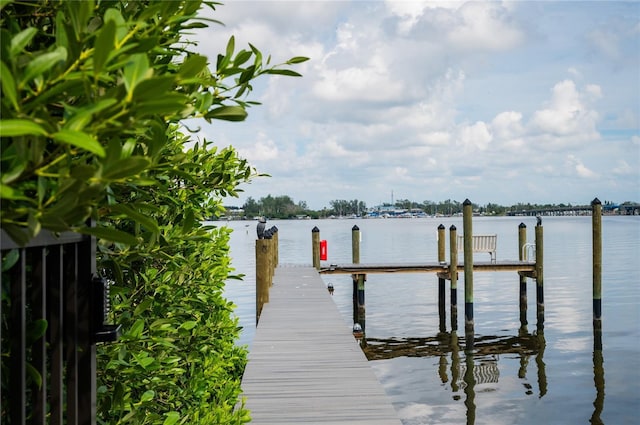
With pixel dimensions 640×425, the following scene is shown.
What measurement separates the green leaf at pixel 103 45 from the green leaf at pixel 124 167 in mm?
175

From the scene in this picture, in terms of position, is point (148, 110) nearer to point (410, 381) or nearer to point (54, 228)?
point (54, 228)

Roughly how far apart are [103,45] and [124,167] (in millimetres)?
243

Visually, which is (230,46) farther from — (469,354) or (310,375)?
(469,354)

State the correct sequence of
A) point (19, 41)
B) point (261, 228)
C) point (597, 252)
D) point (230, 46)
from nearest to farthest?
point (19, 41) < point (230, 46) < point (261, 228) < point (597, 252)

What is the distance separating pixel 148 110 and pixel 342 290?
3366 cm

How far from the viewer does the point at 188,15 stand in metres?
1.73

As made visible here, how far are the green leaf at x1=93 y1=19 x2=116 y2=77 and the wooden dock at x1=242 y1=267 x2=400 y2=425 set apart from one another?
4.84 m

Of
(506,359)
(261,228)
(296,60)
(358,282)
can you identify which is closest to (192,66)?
(296,60)

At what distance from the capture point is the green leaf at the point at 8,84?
110cm

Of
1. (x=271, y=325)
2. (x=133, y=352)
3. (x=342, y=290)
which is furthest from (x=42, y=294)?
(x=342, y=290)

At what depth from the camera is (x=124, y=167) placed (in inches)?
49.6

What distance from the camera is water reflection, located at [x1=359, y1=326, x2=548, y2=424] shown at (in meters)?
15.7

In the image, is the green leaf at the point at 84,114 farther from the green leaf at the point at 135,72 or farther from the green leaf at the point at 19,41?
the green leaf at the point at 19,41

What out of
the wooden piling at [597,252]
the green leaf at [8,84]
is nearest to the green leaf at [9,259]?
the green leaf at [8,84]
